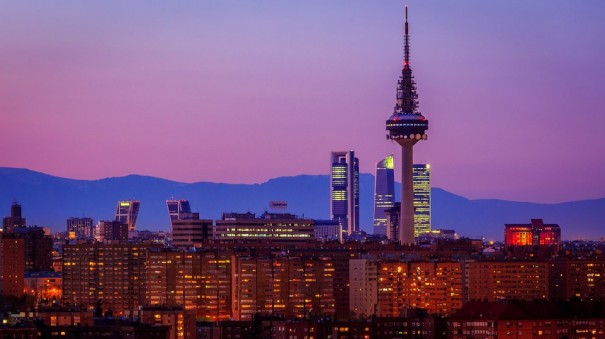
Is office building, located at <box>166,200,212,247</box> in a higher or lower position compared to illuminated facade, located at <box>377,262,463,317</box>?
higher

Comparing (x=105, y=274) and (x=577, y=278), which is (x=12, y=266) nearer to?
(x=105, y=274)

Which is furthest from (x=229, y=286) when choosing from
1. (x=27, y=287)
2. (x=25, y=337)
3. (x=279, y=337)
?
(x=25, y=337)

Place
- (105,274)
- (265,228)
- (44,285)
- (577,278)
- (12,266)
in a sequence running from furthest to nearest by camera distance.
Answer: (265,228)
(12,266)
(44,285)
(105,274)
(577,278)

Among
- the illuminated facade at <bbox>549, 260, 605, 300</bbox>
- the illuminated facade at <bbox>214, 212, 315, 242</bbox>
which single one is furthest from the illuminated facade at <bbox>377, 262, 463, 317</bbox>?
the illuminated facade at <bbox>214, 212, 315, 242</bbox>

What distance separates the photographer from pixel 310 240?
18938 centimetres

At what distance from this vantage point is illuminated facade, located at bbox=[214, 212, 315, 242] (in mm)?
187750

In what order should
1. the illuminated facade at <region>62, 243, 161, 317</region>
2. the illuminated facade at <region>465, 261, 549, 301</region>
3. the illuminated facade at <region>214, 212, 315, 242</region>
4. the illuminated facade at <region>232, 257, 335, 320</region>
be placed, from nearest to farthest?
the illuminated facade at <region>232, 257, 335, 320</region> < the illuminated facade at <region>465, 261, 549, 301</region> < the illuminated facade at <region>62, 243, 161, 317</region> < the illuminated facade at <region>214, 212, 315, 242</region>

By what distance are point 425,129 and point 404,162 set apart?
4587mm

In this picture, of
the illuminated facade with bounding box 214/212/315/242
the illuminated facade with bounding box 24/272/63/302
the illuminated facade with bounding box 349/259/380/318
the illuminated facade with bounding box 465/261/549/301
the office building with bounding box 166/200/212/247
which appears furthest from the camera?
the office building with bounding box 166/200/212/247

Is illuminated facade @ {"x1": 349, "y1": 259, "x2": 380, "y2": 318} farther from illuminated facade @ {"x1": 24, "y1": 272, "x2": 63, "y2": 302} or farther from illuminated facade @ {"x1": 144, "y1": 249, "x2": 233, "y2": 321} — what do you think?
illuminated facade @ {"x1": 24, "y1": 272, "x2": 63, "y2": 302}

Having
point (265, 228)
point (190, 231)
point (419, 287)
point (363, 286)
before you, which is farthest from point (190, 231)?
point (419, 287)

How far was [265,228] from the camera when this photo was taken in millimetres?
190000

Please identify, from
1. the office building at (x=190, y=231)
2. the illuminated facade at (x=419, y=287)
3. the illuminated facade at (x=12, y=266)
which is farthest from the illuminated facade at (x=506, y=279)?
the office building at (x=190, y=231)

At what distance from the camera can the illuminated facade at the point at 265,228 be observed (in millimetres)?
187750
